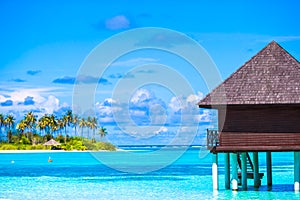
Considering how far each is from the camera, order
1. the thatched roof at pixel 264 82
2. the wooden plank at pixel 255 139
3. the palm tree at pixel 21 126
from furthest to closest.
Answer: the palm tree at pixel 21 126, the wooden plank at pixel 255 139, the thatched roof at pixel 264 82

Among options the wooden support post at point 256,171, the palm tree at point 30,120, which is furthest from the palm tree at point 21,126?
the wooden support post at point 256,171

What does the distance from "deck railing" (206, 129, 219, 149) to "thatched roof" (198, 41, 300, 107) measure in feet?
3.34

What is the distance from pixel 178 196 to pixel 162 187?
6163mm

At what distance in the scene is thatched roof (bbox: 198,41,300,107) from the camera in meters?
24.4

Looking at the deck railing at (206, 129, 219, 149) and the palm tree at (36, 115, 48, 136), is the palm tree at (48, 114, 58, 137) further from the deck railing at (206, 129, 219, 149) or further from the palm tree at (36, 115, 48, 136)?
the deck railing at (206, 129, 219, 149)

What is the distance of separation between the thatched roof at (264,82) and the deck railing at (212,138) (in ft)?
3.34

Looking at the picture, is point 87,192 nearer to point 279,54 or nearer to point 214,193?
point 214,193

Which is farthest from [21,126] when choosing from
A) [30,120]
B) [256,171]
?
[256,171]

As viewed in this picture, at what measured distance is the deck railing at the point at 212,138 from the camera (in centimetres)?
2505

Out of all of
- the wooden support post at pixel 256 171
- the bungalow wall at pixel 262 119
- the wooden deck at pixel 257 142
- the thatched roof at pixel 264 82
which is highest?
the thatched roof at pixel 264 82

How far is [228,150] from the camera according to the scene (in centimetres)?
2477

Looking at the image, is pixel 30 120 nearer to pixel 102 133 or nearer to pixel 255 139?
pixel 102 133

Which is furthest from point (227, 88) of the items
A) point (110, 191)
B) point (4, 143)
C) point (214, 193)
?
point (4, 143)

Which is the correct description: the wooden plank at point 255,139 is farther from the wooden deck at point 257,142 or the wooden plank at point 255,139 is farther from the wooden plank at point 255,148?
the wooden plank at point 255,148
